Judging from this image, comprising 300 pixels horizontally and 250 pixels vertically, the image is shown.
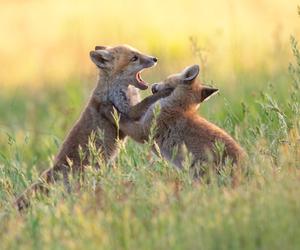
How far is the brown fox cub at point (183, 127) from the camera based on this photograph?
896cm

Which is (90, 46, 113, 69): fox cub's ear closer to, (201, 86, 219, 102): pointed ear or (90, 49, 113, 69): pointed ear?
(90, 49, 113, 69): pointed ear

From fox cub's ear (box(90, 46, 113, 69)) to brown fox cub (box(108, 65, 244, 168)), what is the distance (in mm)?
841

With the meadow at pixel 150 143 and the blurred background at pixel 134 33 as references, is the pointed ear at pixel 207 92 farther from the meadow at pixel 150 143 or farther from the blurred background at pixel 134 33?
the blurred background at pixel 134 33

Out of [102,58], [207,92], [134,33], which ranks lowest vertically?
[134,33]

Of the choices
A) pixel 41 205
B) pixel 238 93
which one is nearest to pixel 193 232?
pixel 41 205

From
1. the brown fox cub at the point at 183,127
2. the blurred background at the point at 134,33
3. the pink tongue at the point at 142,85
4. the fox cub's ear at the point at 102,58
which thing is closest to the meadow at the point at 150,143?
the blurred background at the point at 134,33

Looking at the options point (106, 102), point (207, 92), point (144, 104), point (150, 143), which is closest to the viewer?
point (150, 143)

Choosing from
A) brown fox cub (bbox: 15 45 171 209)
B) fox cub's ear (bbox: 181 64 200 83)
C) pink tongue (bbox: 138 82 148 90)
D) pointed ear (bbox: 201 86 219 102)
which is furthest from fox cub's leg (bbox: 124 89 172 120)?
pink tongue (bbox: 138 82 148 90)

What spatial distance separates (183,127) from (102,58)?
1806 mm

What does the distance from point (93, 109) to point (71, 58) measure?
7420 millimetres

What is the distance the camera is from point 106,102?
34.8 ft

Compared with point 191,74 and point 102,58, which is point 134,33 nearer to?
point 102,58

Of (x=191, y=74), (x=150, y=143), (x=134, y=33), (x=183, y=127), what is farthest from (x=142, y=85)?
(x=134, y=33)

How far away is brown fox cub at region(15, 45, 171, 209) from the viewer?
1005 cm
